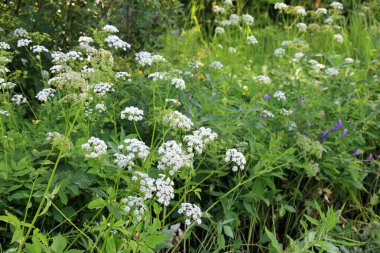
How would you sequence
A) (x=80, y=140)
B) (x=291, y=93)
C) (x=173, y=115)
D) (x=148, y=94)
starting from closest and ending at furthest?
(x=173, y=115) < (x=80, y=140) < (x=148, y=94) < (x=291, y=93)

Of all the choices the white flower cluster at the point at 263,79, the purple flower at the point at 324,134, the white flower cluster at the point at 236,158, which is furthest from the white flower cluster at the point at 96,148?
the white flower cluster at the point at 263,79

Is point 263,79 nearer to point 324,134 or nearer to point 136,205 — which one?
point 324,134

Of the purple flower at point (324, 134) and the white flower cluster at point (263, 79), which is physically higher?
the white flower cluster at point (263, 79)

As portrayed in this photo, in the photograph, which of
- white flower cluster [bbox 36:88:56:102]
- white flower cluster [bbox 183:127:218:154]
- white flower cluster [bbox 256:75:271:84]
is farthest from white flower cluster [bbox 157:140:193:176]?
white flower cluster [bbox 256:75:271:84]

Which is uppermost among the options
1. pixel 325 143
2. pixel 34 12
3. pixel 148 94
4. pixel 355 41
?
pixel 34 12

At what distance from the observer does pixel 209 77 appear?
3.59m

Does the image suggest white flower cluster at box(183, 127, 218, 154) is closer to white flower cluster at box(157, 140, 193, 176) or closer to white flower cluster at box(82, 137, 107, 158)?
white flower cluster at box(157, 140, 193, 176)

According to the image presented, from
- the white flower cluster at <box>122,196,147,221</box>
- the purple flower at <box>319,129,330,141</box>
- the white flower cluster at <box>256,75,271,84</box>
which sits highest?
the white flower cluster at <box>122,196,147,221</box>

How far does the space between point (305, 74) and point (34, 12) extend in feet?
6.41

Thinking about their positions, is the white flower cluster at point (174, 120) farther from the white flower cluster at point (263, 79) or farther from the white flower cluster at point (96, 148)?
the white flower cluster at point (263, 79)

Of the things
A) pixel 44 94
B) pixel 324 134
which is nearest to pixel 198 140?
pixel 44 94

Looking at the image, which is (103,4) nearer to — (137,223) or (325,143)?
(325,143)

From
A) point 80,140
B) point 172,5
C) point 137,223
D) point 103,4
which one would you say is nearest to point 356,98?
point 172,5

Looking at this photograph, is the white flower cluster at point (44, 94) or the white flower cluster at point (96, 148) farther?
the white flower cluster at point (44, 94)
